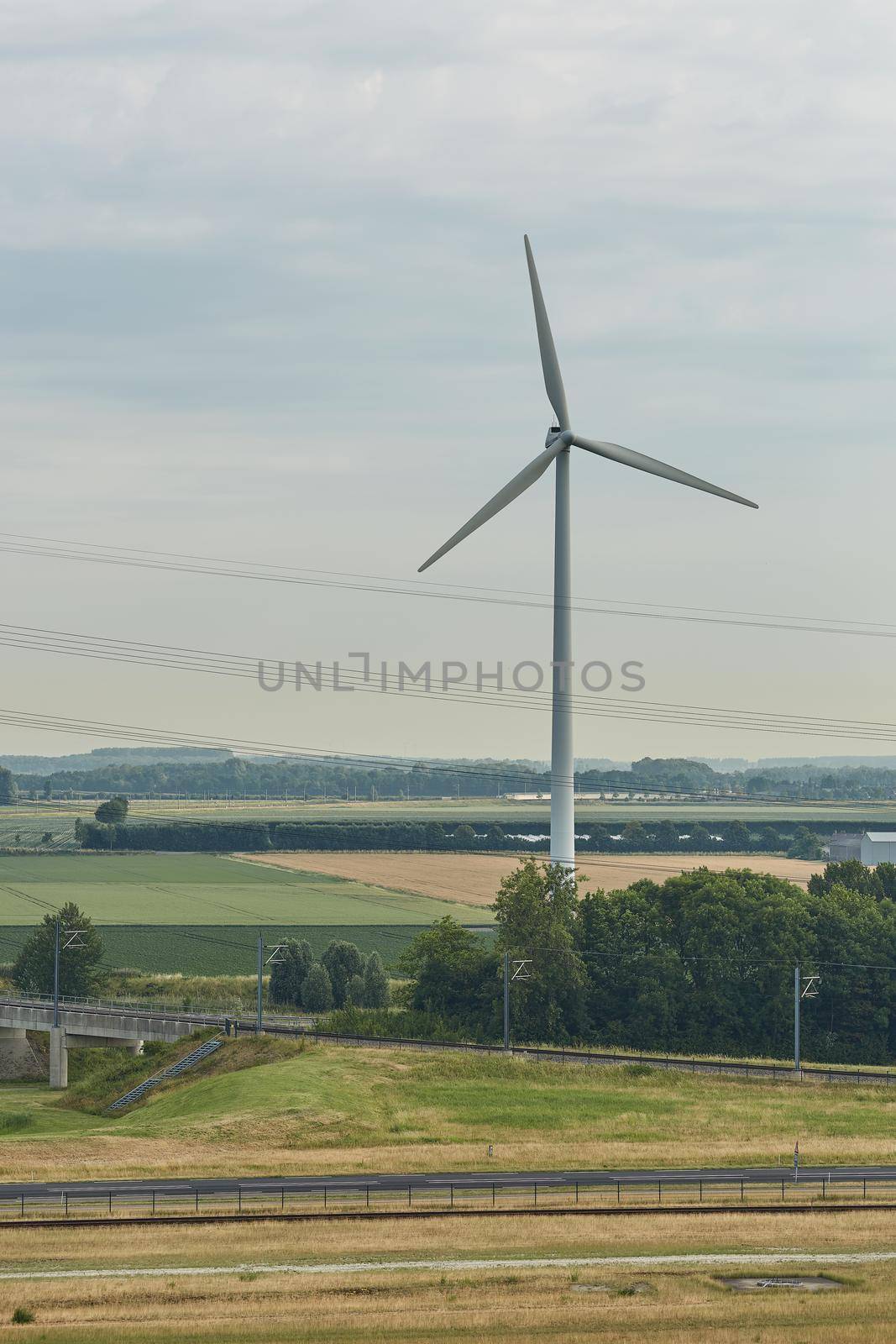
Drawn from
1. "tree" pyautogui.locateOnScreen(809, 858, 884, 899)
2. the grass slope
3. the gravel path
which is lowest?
the grass slope

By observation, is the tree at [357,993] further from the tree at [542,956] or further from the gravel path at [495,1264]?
the gravel path at [495,1264]

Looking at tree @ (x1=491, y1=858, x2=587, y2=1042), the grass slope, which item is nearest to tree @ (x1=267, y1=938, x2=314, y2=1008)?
tree @ (x1=491, y1=858, x2=587, y2=1042)

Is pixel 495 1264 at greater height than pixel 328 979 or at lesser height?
lesser

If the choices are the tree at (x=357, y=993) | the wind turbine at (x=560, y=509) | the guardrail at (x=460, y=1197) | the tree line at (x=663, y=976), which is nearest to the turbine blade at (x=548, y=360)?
the wind turbine at (x=560, y=509)

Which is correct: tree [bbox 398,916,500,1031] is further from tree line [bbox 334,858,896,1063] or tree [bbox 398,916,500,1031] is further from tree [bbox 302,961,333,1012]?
tree [bbox 302,961,333,1012]

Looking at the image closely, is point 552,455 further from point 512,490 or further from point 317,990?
point 317,990

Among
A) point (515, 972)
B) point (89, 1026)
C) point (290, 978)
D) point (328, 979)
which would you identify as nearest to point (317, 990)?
point (328, 979)
